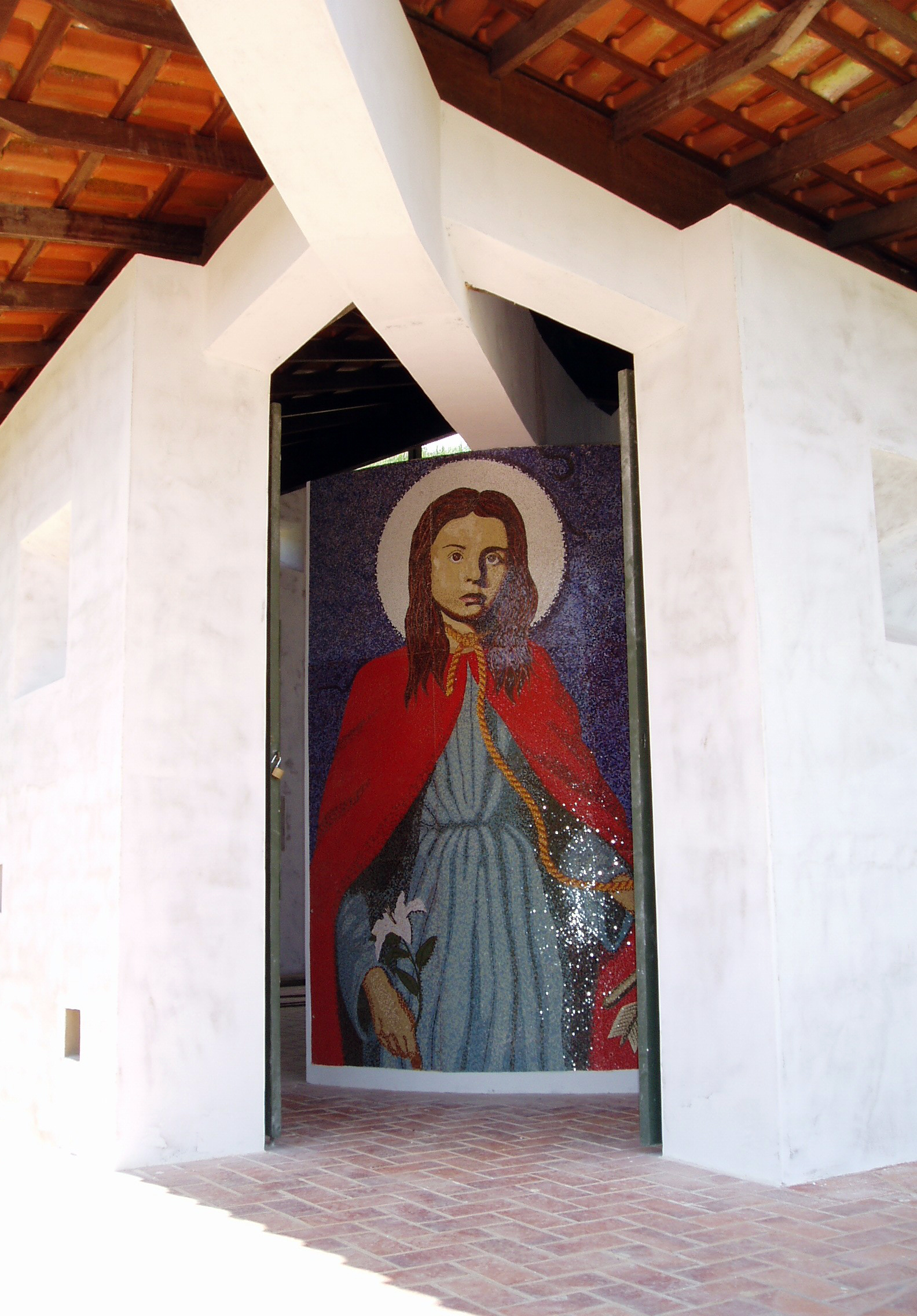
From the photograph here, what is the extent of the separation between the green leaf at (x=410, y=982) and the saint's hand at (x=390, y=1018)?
68 millimetres

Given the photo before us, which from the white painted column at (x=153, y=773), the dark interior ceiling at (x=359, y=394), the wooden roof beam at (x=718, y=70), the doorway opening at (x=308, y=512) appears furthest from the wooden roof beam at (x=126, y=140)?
the dark interior ceiling at (x=359, y=394)

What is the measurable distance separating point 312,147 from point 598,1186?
3.22m

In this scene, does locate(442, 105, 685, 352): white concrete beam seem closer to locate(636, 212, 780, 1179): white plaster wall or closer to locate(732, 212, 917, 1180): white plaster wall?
locate(636, 212, 780, 1179): white plaster wall

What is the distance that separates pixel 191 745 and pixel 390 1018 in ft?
6.46

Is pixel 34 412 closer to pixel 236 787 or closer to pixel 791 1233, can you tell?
pixel 236 787

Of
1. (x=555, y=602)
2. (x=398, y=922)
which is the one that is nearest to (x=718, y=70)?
(x=555, y=602)

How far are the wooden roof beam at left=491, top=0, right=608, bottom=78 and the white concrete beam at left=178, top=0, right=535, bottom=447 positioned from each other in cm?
31

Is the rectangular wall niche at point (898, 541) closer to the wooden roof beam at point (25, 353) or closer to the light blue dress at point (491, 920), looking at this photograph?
the light blue dress at point (491, 920)

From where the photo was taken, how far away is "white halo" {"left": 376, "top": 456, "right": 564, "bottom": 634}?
5.68 m

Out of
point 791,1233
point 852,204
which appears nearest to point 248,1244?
point 791,1233

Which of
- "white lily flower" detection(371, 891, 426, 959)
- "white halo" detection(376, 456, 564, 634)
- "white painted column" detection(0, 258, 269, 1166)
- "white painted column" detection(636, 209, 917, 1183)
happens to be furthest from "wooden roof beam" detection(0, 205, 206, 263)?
"white lily flower" detection(371, 891, 426, 959)

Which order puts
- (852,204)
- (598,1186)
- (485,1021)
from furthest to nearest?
(485,1021) < (852,204) < (598,1186)

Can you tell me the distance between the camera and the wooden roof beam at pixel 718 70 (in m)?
3.57

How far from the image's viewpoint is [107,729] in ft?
14.3
